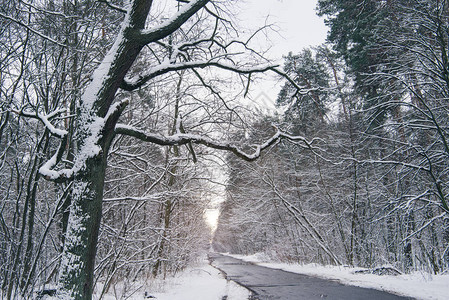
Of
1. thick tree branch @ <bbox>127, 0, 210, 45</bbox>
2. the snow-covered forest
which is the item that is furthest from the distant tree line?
thick tree branch @ <bbox>127, 0, 210, 45</bbox>

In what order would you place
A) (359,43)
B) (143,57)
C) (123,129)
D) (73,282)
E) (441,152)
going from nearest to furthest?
(73,282)
(123,129)
(143,57)
(441,152)
(359,43)

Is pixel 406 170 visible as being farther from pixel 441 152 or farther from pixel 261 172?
pixel 261 172

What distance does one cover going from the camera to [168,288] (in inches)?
336

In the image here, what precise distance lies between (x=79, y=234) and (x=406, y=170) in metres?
7.64

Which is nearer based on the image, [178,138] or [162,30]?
[162,30]

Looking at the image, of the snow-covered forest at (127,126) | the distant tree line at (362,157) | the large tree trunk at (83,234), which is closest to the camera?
the large tree trunk at (83,234)

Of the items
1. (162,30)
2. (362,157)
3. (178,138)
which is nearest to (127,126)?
(178,138)

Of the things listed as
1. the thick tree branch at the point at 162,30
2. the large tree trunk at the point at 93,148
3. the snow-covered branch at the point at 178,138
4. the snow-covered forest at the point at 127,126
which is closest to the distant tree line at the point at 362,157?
the snow-covered forest at the point at 127,126

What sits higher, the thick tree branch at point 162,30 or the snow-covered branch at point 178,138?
the thick tree branch at point 162,30

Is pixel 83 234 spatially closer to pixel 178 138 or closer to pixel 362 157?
pixel 178 138

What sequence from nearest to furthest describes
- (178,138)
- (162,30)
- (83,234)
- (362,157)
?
(83,234), (162,30), (178,138), (362,157)

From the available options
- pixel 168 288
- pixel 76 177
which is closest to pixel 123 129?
pixel 76 177

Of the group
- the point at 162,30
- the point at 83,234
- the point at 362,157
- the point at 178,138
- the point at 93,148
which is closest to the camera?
the point at 83,234

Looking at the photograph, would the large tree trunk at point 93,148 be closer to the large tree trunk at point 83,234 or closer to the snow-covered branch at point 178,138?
the large tree trunk at point 83,234
